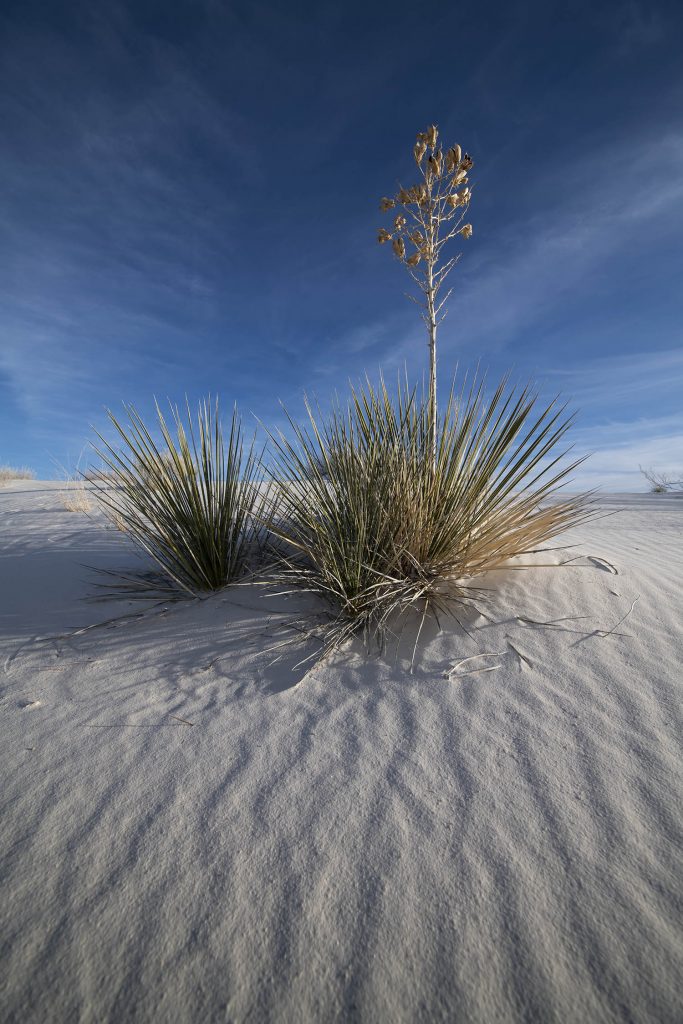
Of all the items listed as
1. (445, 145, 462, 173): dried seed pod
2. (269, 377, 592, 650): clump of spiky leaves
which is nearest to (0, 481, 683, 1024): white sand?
(269, 377, 592, 650): clump of spiky leaves

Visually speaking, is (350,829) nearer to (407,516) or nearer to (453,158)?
(407,516)

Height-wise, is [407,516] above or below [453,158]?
below

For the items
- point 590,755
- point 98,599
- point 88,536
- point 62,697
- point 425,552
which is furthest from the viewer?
point 88,536

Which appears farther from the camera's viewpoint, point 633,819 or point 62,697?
point 62,697

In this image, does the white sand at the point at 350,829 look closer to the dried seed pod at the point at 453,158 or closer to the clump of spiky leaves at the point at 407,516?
the clump of spiky leaves at the point at 407,516

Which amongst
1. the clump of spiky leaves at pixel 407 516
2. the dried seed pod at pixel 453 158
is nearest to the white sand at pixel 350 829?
the clump of spiky leaves at pixel 407 516

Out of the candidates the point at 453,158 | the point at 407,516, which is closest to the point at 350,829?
the point at 407,516

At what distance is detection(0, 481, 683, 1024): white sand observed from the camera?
110 cm

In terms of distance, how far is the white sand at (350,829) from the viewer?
3.60ft

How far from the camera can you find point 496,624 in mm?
2387

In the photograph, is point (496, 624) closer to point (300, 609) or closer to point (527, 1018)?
point (300, 609)

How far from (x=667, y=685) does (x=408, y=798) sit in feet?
4.14

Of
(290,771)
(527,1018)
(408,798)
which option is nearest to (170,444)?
(290,771)

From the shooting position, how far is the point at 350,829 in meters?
1.43
